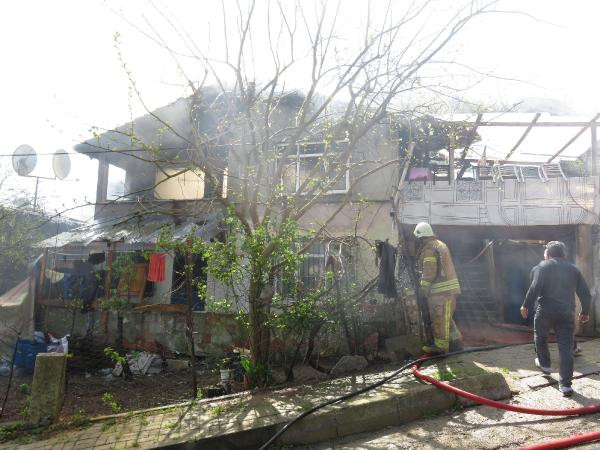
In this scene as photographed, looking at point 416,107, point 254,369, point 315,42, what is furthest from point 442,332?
point 315,42

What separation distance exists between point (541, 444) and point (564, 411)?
80cm

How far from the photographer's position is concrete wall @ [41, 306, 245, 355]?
33.4ft

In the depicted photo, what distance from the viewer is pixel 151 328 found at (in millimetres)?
11047

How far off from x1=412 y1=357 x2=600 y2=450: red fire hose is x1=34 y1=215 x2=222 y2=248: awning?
6675 mm

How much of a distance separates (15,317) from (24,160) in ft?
14.3

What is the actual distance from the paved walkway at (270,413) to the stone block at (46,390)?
37 cm

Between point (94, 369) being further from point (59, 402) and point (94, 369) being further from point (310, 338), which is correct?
point (310, 338)

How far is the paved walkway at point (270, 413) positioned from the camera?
3.98 metres

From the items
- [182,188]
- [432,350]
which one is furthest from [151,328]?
[432,350]

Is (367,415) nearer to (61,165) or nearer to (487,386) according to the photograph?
(487,386)

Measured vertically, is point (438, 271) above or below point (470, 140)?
below

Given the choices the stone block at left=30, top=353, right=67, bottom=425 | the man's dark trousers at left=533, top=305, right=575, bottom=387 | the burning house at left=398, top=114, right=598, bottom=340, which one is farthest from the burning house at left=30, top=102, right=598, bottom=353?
the man's dark trousers at left=533, top=305, right=575, bottom=387

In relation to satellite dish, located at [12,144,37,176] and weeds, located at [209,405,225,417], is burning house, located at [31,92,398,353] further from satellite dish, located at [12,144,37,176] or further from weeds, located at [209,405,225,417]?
weeds, located at [209,405,225,417]

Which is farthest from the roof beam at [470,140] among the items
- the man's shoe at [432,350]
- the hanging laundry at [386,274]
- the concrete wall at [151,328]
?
the concrete wall at [151,328]
